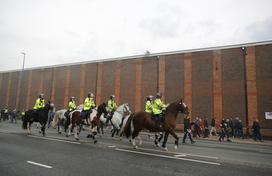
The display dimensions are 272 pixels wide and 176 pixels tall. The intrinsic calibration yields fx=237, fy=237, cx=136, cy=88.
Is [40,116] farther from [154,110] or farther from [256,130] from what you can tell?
[256,130]

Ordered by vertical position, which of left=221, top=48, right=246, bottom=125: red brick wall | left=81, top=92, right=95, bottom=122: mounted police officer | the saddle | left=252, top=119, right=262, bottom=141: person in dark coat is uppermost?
left=221, top=48, right=246, bottom=125: red brick wall

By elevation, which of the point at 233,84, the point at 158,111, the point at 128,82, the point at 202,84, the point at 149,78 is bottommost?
the point at 158,111

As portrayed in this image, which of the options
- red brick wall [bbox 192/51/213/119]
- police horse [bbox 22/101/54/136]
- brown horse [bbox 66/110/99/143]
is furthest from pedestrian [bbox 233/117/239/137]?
police horse [bbox 22/101/54/136]

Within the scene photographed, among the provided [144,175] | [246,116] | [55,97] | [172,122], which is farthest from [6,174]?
[55,97]

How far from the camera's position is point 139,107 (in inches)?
1249

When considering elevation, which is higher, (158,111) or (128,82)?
(128,82)

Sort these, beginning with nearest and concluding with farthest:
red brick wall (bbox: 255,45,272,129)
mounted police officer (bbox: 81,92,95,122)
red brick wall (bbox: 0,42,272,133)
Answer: mounted police officer (bbox: 81,92,95,122), red brick wall (bbox: 255,45,272,129), red brick wall (bbox: 0,42,272,133)

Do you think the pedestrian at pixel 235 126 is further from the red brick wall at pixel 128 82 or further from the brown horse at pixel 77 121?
the brown horse at pixel 77 121

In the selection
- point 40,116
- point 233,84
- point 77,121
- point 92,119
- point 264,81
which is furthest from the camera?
point 233,84

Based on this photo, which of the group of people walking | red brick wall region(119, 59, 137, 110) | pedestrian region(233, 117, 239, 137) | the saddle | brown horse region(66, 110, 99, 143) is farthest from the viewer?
red brick wall region(119, 59, 137, 110)

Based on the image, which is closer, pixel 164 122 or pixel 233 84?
pixel 164 122

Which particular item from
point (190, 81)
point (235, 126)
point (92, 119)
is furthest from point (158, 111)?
point (190, 81)

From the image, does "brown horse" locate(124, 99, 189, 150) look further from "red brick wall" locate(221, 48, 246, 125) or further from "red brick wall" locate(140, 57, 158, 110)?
"red brick wall" locate(140, 57, 158, 110)

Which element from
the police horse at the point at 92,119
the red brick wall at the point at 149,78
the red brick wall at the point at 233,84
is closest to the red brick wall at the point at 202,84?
the red brick wall at the point at 233,84
